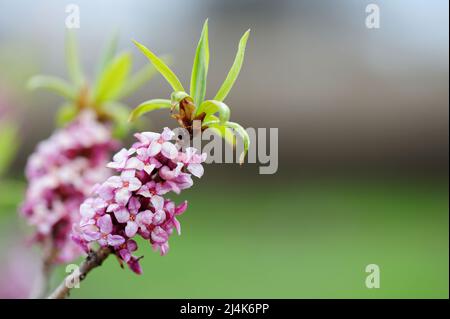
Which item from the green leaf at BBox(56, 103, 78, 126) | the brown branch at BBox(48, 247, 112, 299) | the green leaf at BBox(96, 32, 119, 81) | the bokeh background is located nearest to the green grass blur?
the bokeh background

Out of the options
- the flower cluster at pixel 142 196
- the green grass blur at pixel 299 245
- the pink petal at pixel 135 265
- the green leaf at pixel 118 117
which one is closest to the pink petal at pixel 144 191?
the flower cluster at pixel 142 196

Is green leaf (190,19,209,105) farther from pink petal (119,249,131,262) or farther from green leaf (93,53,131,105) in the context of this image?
green leaf (93,53,131,105)

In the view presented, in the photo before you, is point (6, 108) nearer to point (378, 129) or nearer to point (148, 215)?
point (148, 215)

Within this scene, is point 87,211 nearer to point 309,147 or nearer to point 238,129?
point 238,129

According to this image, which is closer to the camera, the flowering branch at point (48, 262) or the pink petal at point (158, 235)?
the pink petal at point (158, 235)

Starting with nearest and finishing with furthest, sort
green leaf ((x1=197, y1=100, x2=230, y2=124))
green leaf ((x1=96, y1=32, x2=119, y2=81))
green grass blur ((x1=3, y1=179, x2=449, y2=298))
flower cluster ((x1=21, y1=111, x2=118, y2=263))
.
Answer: green leaf ((x1=197, y1=100, x2=230, y2=124)) < flower cluster ((x1=21, y1=111, x2=118, y2=263)) < green leaf ((x1=96, y1=32, x2=119, y2=81)) < green grass blur ((x1=3, y1=179, x2=449, y2=298))

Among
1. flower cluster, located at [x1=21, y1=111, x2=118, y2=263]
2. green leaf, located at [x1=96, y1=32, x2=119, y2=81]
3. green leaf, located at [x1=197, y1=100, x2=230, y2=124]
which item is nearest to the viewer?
green leaf, located at [x1=197, y1=100, x2=230, y2=124]

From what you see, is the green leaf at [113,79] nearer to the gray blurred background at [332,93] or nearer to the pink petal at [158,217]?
the pink petal at [158,217]
